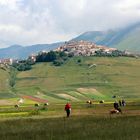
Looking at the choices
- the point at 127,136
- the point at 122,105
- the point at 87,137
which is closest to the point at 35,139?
the point at 87,137

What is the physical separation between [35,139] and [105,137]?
4.25 meters

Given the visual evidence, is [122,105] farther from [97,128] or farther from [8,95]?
[8,95]

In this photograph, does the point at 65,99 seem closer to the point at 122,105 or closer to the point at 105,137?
the point at 122,105

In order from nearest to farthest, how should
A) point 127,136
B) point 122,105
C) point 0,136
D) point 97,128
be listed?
1. point 127,136
2. point 0,136
3. point 97,128
4. point 122,105

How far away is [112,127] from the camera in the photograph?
35375 mm

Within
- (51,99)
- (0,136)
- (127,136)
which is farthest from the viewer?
(51,99)

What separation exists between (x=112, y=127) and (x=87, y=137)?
246 inches

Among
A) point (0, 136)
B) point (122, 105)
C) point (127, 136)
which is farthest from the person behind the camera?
point (122, 105)

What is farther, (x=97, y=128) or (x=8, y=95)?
(x=8, y=95)

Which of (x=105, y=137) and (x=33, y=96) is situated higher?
(x=33, y=96)

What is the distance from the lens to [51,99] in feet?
635

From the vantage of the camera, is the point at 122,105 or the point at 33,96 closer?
the point at 122,105

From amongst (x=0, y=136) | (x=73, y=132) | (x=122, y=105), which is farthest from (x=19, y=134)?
(x=122, y=105)

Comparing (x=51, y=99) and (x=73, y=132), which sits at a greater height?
(x=51, y=99)
